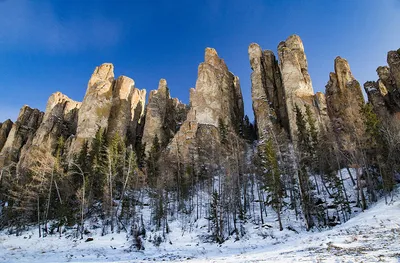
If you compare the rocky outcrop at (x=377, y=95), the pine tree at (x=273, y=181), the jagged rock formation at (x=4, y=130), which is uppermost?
the jagged rock formation at (x=4, y=130)

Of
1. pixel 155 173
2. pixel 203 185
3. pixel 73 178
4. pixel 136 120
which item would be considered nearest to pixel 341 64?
pixel 203 185

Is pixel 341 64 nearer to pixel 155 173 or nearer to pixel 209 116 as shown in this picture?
pixel 209 116

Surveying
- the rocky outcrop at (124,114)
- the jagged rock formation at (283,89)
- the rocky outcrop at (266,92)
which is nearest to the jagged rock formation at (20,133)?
the rocky outcrop at (124,114)

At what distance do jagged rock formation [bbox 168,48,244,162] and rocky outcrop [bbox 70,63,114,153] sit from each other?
20.6 m

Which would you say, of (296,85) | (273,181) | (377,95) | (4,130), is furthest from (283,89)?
(4,130)

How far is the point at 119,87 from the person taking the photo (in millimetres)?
74438

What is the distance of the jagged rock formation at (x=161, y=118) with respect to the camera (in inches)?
2555

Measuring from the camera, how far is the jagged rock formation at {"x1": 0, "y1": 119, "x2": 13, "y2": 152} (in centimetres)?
8025

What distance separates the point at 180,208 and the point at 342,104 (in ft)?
141

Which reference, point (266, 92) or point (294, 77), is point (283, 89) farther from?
point (294, 77)

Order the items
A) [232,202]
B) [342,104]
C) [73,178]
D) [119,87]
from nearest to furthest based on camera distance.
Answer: [232,202] → [73,178] → [342,104] → [119,87]

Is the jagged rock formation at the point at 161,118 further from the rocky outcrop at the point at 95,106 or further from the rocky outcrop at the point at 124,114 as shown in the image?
the rocky outcrop at the point at 95,106

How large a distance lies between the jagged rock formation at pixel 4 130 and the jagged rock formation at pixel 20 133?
5.15 meters

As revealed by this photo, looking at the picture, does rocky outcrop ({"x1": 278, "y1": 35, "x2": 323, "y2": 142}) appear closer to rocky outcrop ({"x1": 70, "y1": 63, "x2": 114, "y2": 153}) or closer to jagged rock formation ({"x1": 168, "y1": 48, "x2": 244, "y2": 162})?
jagged rock formation ({"x1": 168, "y1": 48, "x2": 244, "y2": 162})
